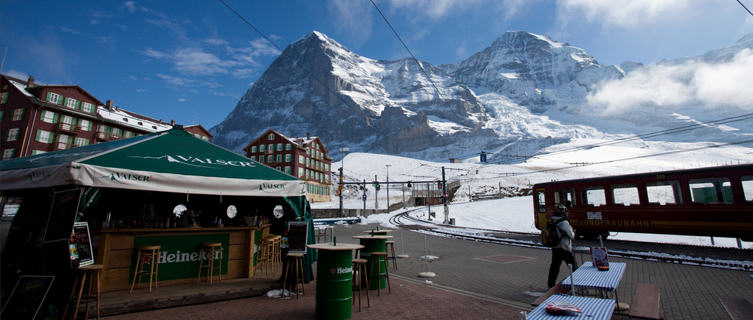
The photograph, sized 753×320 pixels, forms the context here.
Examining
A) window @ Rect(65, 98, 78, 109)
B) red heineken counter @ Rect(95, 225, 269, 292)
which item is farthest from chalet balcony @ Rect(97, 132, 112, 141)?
red heineken counter @ Rect(95, 225, 269, 292)

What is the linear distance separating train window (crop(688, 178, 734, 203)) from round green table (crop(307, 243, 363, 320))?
15.6 meters

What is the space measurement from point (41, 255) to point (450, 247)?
13.8m

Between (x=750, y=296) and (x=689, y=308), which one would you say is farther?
(x=750, y=296)

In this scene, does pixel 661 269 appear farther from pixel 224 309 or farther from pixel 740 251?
pixel 224 309

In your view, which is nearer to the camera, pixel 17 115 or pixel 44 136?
pixel 17 115

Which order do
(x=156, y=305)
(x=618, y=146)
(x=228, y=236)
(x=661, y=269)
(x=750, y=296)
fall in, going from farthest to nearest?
1. (x=618, y=146)
2. (x=661, y=269)
3. (x=228, y=236)
4. (x=750, y=296)
5. (x=156, y=305)

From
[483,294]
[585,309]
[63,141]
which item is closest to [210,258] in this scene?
[483,294]

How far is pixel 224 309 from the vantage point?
238 inches

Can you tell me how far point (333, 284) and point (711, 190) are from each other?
1606cm

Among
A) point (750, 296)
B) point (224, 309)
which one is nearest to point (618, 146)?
point (750, 296)

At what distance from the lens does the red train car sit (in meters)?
12.2

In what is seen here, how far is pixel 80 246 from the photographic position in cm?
542

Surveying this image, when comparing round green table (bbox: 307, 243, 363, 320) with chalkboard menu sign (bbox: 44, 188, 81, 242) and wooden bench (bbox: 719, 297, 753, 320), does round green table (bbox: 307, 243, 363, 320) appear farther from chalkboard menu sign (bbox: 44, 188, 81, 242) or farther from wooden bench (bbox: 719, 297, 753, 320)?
wooden bench (bbox: 719, 297, 753, 320)

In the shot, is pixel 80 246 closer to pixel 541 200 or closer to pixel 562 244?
pixel 562 244
